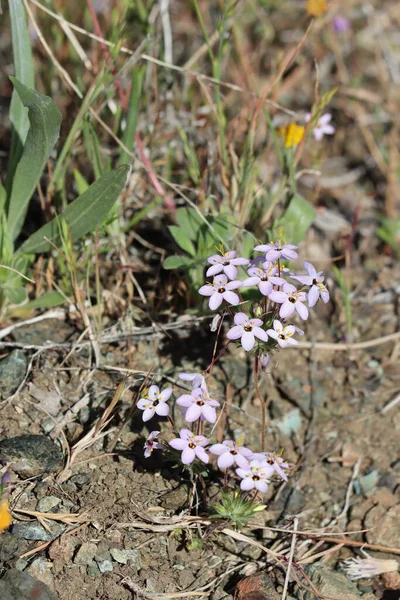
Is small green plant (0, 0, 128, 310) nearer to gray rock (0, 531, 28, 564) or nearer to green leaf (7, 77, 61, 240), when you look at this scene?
green leaf (7, 77, 61, 240)

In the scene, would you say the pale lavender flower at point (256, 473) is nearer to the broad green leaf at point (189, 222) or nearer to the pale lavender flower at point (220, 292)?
the pale lavender flower at point (220, 292)

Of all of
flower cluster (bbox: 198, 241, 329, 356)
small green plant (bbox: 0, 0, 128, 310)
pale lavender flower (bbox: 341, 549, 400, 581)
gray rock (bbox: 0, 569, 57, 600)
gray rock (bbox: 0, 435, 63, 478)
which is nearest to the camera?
gray rock (bbox: 0, 569, 57, 600)

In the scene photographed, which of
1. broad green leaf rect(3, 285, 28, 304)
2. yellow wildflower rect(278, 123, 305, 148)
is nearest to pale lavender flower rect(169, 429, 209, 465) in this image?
broad green leaf rect(3, 285, 28, 304)

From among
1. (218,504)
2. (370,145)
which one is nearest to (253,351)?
(218,504)

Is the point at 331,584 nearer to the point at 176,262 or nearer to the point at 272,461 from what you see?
the point at 272,461

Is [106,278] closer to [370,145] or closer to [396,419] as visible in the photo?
[396,419]

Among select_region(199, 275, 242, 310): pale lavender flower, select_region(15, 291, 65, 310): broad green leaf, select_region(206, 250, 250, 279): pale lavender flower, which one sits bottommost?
select_region(15, 291, 65, 310): broad green leaf

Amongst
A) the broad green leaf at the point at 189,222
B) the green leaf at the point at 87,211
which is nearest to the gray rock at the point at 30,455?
the green leaf at the point at 87,211
